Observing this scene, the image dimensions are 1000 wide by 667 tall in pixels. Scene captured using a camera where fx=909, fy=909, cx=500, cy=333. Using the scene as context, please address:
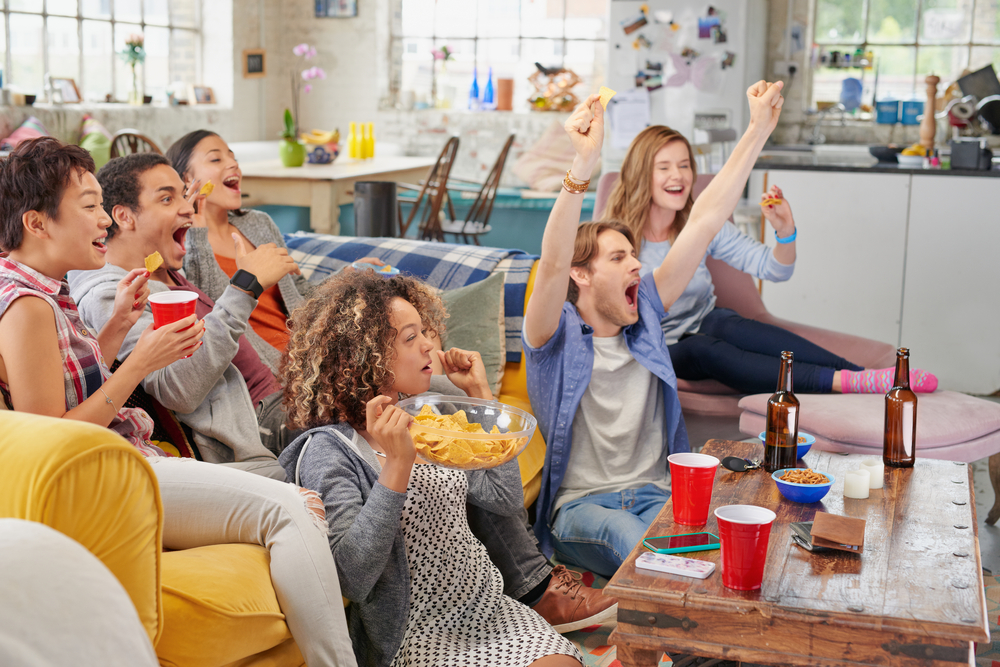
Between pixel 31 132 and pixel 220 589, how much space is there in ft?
14.6

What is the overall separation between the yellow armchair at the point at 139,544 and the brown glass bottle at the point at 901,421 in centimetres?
123

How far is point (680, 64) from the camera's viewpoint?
17.4ft

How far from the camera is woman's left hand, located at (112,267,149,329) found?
164 cm

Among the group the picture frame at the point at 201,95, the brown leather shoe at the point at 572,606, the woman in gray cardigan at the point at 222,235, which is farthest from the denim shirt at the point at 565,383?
the picture frame at the point at 201,95

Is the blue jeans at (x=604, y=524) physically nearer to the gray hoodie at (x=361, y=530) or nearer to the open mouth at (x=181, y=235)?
the gray hoodie at (x=361, y=530)

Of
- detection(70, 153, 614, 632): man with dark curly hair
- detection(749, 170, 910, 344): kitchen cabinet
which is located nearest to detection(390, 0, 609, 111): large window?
detection(749, 170, 910, 344): kitchen cabinet

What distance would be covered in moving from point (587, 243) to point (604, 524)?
2.18 feet

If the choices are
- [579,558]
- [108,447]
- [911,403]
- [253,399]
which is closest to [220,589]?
[108,447]

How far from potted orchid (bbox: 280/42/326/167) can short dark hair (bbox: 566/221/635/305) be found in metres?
3.42

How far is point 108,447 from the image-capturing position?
109 centimetres

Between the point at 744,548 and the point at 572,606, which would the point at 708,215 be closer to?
the point at 572,606

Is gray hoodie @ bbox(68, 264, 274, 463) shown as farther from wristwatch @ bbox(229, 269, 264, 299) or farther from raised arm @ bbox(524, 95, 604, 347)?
raised arm @ bbox(524, 95, 604, 347)

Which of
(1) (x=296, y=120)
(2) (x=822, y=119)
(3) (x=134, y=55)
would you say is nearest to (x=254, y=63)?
(1) (x=296, y=120)

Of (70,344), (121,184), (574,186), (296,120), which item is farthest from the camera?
(296,120)
